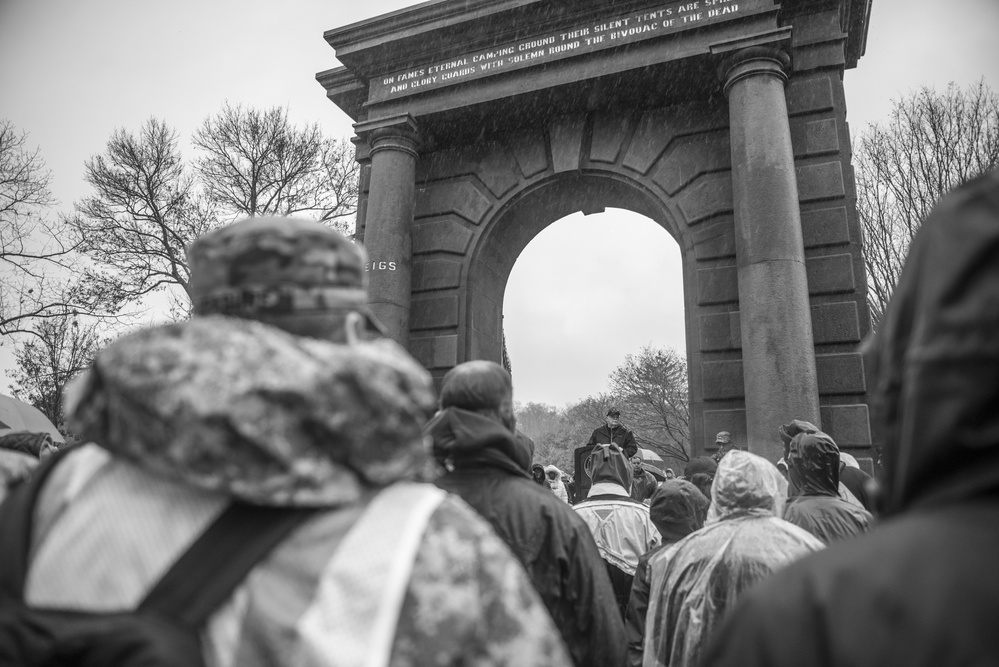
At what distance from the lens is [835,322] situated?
9.30 meters

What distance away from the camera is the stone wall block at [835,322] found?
9188 mm

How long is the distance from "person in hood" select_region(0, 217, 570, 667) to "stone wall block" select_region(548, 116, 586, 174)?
1082 cm

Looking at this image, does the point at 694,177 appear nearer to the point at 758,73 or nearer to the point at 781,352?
the point at 758,73

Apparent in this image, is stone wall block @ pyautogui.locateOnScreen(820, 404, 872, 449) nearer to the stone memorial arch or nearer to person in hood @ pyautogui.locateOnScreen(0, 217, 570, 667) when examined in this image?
the stone memorial arch

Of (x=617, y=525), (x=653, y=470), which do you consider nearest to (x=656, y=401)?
(x=653, y=470)

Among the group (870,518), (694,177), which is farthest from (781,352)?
(870,518)

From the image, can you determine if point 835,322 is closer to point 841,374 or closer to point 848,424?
point 841,374

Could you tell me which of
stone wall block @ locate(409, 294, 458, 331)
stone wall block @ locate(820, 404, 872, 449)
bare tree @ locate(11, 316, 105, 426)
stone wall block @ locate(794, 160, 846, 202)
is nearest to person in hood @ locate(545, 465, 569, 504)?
stone wall block @ locate(820, 404, 872, 449)

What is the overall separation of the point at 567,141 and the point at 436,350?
411 cm

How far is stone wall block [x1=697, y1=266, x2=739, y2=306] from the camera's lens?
1004cm

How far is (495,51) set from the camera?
1127cm

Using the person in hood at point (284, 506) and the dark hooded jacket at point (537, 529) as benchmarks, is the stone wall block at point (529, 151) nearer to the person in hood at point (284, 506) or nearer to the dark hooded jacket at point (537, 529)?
the dark hooded jacket at point (537, 529)

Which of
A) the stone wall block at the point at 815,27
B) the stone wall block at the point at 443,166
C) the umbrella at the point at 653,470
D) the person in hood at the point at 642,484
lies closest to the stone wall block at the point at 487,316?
the stone wall block at the point at 443,166

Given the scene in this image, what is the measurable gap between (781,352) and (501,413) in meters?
6.45
